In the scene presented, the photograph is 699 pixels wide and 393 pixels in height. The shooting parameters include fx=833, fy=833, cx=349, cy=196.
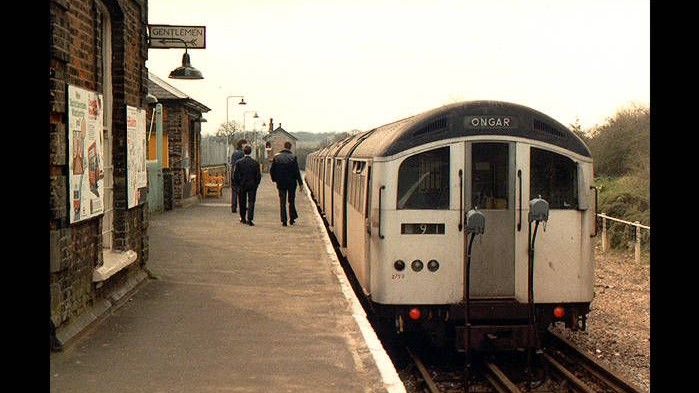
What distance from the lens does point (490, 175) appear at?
28.9 feet

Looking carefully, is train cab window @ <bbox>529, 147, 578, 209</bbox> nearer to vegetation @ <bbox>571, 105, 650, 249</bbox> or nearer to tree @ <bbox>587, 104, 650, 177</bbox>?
vegetation @ <bbox>571, 105, 650, 249</bbox>

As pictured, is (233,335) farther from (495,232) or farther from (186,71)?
(186,71)

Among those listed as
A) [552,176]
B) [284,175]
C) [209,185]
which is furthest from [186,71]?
[209,185]

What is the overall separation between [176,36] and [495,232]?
18.5 ft

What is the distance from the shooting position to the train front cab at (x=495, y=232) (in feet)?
28.1

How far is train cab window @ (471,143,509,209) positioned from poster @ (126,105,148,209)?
404 centimetres

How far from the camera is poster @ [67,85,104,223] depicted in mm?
7250

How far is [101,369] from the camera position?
6.56 meters

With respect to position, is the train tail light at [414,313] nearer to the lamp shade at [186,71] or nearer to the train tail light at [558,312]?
the train tail light at [558,312]

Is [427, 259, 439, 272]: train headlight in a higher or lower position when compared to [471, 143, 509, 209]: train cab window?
lower

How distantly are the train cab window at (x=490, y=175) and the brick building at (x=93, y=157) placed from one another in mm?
3851

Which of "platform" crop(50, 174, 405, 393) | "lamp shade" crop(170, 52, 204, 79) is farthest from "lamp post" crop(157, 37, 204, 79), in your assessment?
"platform" crop(50, 174, 405, 393)
